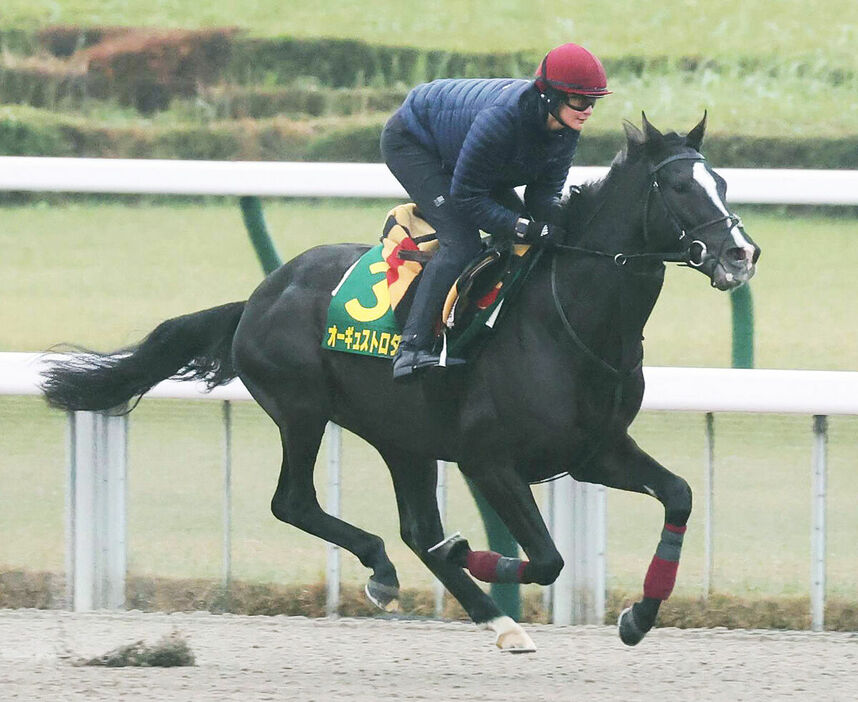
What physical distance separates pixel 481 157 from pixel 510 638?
1.32 metres

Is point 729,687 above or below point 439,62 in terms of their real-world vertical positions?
below

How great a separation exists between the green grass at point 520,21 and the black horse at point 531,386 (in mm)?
11153

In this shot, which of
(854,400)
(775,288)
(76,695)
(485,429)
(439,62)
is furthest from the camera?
(439,62)

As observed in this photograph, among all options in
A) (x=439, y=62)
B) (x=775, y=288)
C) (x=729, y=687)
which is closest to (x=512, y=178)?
(x=729, y=687)

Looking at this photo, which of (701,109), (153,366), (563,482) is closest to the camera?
(563,482)

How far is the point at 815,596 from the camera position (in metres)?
5.63

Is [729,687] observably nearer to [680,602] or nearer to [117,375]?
[680,602]

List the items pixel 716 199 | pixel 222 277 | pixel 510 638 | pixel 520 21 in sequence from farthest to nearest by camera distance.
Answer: pixel 520 21 < pixel 222 277 < pixel 510 638 < pixel 716 199

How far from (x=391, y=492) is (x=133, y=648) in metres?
1.29

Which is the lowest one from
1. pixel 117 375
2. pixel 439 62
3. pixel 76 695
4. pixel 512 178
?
pixel 76 695

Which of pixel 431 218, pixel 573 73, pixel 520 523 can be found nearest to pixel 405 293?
pixel 431 218

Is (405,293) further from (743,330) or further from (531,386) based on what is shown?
(743,330)

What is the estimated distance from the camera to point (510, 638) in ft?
16.4

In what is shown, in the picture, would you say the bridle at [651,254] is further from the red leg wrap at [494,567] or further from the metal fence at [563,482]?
the metal fence at [563,482]
